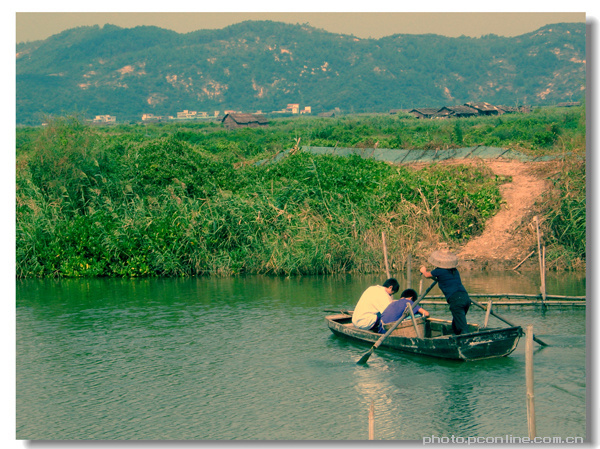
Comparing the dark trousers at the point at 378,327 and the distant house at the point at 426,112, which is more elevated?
the distant house at the point at 426,112

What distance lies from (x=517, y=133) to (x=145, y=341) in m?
22.6

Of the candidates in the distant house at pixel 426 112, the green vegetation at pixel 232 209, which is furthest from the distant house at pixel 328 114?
the green vegetation at pixel 232 209

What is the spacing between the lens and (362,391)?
8.27 m

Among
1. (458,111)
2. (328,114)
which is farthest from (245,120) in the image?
(458,111)

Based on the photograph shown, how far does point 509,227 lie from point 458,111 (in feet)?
82.0

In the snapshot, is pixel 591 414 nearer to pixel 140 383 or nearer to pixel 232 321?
pixel 140 383

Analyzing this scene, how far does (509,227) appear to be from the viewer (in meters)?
17.1

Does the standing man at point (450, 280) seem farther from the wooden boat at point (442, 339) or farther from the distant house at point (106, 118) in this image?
the distant house at point (106, 118)

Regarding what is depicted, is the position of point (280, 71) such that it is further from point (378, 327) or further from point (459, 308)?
point (459, 308)

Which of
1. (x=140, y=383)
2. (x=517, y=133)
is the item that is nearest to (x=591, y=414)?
(x=140, y=383)

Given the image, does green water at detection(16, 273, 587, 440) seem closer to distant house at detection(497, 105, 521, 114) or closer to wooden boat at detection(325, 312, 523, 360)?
wooden boat at detection(325, 312, 523, 360)

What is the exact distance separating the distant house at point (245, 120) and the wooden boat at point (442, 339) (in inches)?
1402

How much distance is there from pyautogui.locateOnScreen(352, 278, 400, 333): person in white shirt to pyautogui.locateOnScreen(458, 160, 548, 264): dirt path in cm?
692

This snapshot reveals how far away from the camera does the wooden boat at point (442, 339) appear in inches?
351
